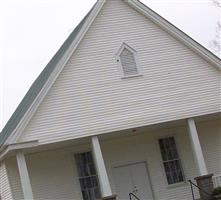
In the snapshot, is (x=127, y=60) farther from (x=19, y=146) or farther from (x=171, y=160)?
(x=19, y=146)

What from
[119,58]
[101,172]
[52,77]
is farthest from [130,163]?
[52,77]

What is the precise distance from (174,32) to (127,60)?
2233 mm

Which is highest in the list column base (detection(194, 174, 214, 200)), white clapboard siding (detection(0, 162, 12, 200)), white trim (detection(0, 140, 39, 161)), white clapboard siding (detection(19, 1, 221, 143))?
white clapboard siding (detection(19, 1, 221, 143))

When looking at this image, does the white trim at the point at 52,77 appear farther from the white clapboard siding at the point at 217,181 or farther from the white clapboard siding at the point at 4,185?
the white clapboard siding at the point at 217,181

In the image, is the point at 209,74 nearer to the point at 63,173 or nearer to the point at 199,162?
the point at 199,162

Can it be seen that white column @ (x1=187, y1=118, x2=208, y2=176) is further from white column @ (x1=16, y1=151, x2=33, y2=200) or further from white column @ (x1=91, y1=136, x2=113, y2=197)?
white column @ (x1=16, y1=151, x2=33, y2=200)

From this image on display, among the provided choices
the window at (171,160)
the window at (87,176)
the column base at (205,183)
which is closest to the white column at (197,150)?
the column base at (205,183)

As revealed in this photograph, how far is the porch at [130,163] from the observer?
21.8 meters

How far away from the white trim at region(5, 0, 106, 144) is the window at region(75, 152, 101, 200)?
3.68 m

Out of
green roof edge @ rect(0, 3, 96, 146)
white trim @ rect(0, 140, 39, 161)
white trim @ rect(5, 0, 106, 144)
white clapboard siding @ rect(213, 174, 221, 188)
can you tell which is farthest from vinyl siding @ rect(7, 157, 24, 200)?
white clapboard siding @ rect(213, 174, 221, 188)

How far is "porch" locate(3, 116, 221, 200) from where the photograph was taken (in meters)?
21.8

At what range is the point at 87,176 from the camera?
22.8 meters

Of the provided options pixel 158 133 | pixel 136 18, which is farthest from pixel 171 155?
pixel 136 18

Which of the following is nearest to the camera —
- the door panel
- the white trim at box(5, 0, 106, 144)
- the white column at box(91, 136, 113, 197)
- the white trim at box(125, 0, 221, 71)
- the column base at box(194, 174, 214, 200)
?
the white trim at box(5, 0, 106, 144)
